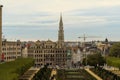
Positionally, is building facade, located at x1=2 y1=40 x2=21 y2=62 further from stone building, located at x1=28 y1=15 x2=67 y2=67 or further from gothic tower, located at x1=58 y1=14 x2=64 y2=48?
gothic tower, located at x1=58 y1=14 x2=64 y2=48

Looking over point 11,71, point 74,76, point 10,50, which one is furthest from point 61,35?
point 11,71

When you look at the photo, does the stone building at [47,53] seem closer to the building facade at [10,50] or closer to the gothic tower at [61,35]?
the building facade at [10,50]

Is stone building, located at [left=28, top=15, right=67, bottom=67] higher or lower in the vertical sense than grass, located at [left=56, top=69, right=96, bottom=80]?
higher

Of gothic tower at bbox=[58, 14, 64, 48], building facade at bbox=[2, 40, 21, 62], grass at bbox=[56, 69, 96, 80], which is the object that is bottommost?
grass at bbox=[56, 69, 96, 80]

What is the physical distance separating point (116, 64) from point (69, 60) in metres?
84.3

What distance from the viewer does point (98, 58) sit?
111062 millimetres

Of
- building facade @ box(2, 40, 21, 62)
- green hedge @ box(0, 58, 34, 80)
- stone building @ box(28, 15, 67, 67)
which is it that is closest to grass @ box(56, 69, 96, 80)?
green hedge @ box(0, 58, 34, 80)

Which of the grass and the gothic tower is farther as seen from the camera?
the gothic tower

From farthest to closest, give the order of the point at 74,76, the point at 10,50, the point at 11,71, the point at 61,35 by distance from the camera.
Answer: the point at 61,35 < the point at 10,50 < the point at 74,76 < the point at 11,71

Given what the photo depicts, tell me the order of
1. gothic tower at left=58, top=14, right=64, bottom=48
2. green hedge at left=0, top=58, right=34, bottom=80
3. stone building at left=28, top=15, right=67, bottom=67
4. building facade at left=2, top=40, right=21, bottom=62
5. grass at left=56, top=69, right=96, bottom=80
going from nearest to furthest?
green hedge at left=0, top=58, right=34, bottom=80, grass at left=56, top=69, right=96, bottom=80, building facade at left=2, top=40, right=21, bottom=62, stone building at left=28, top=15, right=67, bottom=67, gothic tower at left=58, top=14, right=64, bottom=48

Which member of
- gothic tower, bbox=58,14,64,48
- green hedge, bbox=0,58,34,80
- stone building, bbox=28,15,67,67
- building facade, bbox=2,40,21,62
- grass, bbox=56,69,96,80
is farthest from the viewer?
gothic tower, bbox=58,14,64,48

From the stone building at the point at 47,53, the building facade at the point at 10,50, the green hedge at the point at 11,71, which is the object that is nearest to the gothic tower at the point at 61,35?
the stone building at the point at 47,53

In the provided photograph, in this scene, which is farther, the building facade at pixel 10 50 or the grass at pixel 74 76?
the building facade at pixel 10 50

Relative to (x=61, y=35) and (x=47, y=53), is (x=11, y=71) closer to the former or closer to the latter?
(x=47, y=53)
